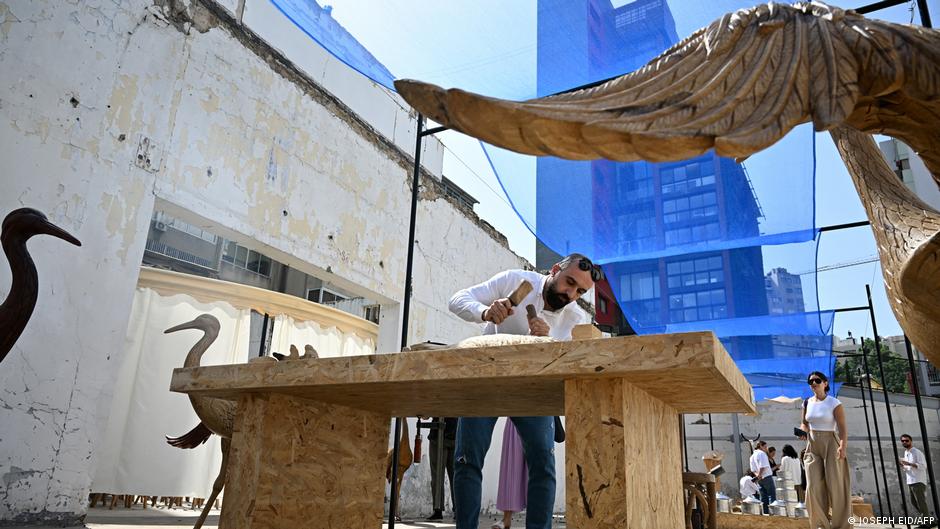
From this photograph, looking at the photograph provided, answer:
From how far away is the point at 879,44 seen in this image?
1.34 feet

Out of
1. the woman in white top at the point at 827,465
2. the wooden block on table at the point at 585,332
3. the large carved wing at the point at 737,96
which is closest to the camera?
the large carved wing at the point at 737,96

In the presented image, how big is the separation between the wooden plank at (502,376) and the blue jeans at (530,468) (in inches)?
19.6

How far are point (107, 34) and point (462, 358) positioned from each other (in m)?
3.86

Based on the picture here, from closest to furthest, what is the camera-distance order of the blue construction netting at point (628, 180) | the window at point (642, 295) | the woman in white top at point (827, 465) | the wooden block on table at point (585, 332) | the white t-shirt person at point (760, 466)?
1. the wooden block on table at point (585, 332)
2. the blue construction netting at point (628, 180)
3. the window at point (642, 295)
4. the woman in white top at point (827, 465)
5. the white t-shirt person at point (760, 466)

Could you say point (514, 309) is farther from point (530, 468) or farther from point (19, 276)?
point (19, 276)

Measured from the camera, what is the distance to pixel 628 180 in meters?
2.25

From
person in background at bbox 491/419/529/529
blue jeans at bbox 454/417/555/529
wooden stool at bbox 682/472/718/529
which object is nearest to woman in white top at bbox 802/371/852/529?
wooden stool at bbox 682/472/718/529

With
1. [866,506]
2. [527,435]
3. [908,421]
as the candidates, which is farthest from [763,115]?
[908,421]

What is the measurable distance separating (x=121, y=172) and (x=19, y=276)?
164 cm

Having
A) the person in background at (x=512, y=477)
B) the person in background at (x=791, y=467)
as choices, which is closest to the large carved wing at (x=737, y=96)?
the person in background at (x=512, y=477)

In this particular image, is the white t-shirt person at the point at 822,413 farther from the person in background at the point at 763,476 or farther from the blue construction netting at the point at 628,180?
the person in background at the point at 763,476

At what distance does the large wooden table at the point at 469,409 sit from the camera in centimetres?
93

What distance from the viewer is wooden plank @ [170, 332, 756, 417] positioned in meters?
0.90

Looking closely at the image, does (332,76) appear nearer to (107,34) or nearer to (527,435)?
A: (107,34)
